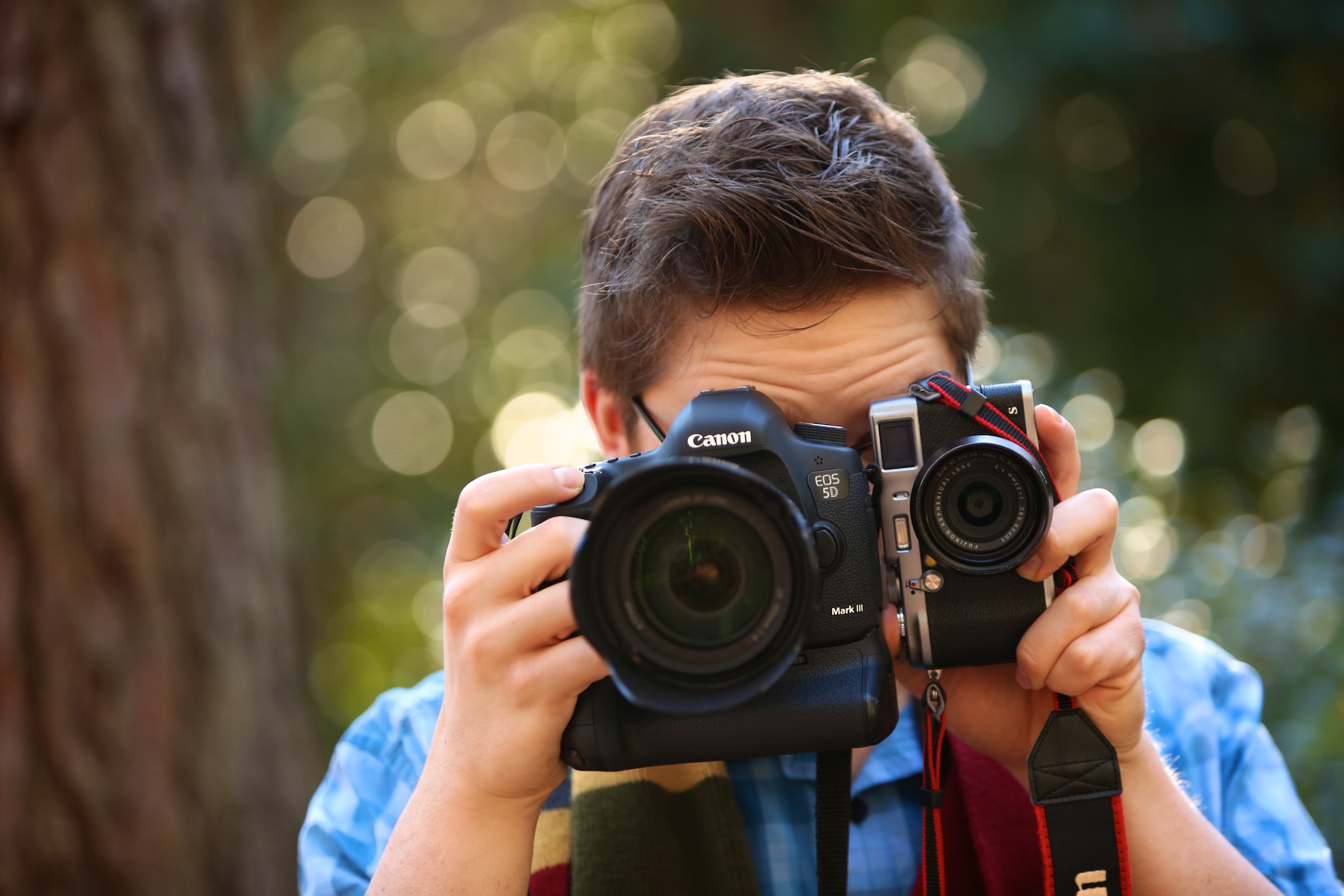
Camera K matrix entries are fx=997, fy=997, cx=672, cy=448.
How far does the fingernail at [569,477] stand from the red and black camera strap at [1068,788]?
428 millimetres

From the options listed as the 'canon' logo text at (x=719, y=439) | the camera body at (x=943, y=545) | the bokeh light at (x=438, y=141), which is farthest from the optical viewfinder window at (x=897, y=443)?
the bokeh light at (x=438, y=141)

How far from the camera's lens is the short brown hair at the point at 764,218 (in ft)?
4.35

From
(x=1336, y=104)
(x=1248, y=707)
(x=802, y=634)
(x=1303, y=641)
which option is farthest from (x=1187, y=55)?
(x=802, y=634)

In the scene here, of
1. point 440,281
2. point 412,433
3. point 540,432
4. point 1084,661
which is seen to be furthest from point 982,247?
point 412,433

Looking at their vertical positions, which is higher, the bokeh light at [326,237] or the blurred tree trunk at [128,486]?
the bokeh light at [326,237]

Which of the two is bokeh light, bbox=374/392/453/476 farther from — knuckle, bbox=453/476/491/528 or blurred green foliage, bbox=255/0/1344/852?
knuckle, bbox=453/476/491/528

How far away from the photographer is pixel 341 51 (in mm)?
3971

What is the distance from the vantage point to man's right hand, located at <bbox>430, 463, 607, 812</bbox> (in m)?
1.14

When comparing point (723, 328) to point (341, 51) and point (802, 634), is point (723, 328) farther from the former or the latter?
point (341, 51)

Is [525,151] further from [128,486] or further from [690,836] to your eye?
[690,836]

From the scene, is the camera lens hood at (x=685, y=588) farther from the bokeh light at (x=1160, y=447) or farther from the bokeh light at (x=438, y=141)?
the bokeh light at (x=438, y=141)

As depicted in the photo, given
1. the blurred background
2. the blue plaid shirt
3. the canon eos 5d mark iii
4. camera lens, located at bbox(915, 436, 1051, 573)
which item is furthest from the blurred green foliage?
the canon eos 5d mark iii

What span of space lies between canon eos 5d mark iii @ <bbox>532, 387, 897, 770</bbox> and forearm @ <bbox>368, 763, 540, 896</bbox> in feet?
0.38

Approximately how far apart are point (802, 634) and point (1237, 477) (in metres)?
2.35
